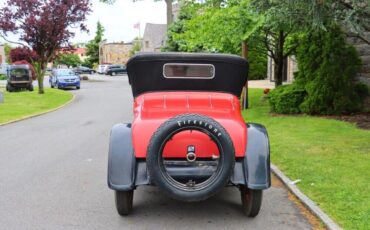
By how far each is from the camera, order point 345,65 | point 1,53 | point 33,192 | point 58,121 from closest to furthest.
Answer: point 33,192, point 345,65, point 58,121, point 1,53

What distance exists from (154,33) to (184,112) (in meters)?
74.1

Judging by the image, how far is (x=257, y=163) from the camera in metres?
5.12

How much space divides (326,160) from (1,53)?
7960cm

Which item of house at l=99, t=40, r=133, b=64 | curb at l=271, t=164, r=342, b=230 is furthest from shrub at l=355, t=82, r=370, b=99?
house at l=99, t=40, r=133, b=64

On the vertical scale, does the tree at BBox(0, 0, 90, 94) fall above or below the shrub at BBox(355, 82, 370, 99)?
above

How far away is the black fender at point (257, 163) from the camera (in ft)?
16.5

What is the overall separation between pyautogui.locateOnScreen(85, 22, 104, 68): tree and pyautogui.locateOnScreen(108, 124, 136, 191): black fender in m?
88.3

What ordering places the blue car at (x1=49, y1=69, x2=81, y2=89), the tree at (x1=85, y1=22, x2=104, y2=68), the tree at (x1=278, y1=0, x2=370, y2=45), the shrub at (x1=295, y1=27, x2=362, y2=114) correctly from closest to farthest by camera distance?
the tree at (x1=278, y1=0, x2=370, y2=45), the shrub at (x1=295, y1=27, x2=362, y2=114), the blue car at (x1=49, y1=69, x2=81, y2=89), the tree at (x1=85, y1=22, x2=104, y2=68)

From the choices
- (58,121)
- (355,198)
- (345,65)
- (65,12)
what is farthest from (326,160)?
(65,12)

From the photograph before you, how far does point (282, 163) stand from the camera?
7961mm

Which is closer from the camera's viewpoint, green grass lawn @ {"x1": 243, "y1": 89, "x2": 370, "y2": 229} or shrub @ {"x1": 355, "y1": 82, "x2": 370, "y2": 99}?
green grass lawn @ {"x1": 243, "y1": 89, "x2": 370, "y2": 229}

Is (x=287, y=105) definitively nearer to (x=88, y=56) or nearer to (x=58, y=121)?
(x=58, y=121)

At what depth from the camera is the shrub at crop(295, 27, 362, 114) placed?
13867 mm

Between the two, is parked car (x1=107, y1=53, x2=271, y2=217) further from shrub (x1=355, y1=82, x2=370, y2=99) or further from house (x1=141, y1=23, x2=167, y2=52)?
house (x1=141, y1=23, x2=167, y2=52)
